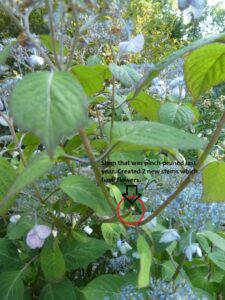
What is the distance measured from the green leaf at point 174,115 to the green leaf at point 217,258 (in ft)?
0.92

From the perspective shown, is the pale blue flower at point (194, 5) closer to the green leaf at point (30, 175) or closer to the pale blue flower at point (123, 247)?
the green leaf at point (30, 175)

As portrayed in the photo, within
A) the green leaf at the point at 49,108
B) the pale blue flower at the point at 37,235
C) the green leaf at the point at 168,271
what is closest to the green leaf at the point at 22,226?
the pale blue flower at the point at 37,235

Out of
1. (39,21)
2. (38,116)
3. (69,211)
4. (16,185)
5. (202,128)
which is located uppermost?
(38,116)

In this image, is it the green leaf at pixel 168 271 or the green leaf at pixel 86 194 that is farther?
the green leaf at pixel 168 271

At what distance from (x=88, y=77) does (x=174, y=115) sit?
153 millimetres

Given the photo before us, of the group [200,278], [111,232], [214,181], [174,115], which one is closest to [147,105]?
[174,115]

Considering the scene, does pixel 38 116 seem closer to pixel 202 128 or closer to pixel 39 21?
pixel 202 128

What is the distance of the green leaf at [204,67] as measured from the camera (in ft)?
1.85

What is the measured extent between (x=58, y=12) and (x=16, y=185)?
0.23m

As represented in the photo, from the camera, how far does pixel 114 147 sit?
54cm

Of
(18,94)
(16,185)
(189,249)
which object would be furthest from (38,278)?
(18,94)

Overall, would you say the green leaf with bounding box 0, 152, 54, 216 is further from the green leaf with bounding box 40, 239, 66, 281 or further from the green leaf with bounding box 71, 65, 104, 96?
the green leaf with bounding box 40, 239, 66, 281

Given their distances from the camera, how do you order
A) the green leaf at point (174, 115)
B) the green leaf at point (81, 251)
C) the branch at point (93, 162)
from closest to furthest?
the branch at point (93, 162) → the green leaf at point (174, 115) → the green leaf at point (81, 251)

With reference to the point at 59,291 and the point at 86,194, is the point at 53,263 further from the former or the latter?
the point at 86,194
